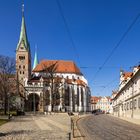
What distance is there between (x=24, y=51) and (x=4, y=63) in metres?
59.9

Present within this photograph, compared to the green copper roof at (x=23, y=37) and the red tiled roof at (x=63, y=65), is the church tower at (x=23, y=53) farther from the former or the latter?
the red tiled roof at (x=63, y=65)

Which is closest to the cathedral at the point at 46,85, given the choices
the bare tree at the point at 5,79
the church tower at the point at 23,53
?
the church tower at the point at 23,53

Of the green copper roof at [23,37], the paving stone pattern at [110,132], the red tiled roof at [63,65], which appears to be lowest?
the paving stone pattern at [110,132]

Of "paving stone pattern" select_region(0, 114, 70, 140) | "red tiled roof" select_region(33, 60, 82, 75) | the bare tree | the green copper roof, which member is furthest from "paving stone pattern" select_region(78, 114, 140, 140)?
"red tiled roof" select_region(33, 60, 82, 75)

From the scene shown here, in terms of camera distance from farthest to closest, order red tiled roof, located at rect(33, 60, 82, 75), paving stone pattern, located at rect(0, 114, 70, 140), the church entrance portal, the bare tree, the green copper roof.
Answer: red tiled roof, located at rect(33, 60, 82, 75)
the green copper roof
the church entrance portal
the bare tree
paving stone pattern, located at rect(0, 114, 70, 140)

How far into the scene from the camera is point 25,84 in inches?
4400

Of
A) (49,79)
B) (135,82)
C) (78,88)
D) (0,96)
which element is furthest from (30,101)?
(135,82)

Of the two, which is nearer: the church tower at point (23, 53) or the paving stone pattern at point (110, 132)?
the paving stone pattern at point (110, 132)

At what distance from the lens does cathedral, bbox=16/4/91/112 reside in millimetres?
102750

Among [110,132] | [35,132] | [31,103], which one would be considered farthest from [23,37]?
[110,132]

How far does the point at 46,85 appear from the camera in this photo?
10606 cm

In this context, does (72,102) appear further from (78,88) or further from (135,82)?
(135,82)

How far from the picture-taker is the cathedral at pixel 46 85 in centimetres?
10275

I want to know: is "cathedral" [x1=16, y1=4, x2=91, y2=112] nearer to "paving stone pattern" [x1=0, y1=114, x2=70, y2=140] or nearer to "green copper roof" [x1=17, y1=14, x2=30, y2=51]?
"green copper roof" [x1=17, y1=14, x2=30, y2=51]
